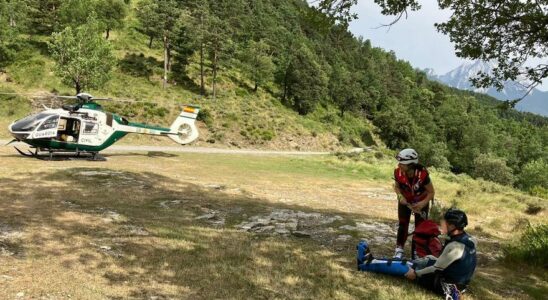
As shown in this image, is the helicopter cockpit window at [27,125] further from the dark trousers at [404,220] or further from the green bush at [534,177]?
the green bush at [534,177]

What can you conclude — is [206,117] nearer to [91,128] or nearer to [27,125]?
[91,128]

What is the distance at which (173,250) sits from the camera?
788 cm

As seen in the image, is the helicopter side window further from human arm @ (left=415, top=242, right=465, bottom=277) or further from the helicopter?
human arm @ (left=415, top=242, right=465, bottom=277)

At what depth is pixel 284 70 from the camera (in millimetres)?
87875

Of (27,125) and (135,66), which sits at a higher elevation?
(135,66)

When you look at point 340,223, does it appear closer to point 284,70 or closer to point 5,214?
point 5,214

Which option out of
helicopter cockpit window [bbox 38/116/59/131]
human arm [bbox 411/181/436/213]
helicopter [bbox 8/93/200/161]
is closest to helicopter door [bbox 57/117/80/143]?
helicopter [bbox 8/93/200/161]

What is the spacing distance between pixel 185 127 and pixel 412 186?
2301 cm

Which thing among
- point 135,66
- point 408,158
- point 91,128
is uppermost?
point 135,66

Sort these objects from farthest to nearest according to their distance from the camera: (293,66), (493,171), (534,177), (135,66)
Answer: (293,66) → (534,177) → (493,171) → (135,66)

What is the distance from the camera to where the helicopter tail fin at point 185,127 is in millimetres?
28359

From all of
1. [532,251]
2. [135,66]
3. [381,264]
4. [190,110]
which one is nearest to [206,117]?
[135,66]

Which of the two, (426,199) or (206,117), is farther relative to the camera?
(206,117)

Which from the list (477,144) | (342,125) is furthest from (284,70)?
(477,144)
